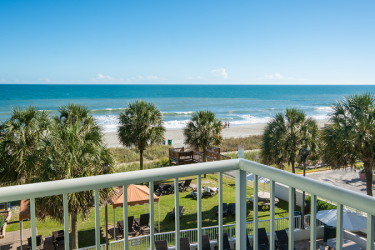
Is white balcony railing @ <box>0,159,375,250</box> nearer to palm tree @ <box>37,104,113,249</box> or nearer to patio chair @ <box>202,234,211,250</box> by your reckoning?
palm tree @ <box>37,104,113,249</box>

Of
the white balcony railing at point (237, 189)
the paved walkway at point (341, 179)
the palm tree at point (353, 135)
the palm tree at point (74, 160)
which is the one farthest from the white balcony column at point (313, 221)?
the paved walkway at point (341, 179)

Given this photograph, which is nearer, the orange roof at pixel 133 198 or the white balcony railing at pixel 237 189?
the white balcony railing at pixel 237 189

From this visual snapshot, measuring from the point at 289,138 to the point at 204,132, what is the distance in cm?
632

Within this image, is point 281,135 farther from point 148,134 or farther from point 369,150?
point 148,134

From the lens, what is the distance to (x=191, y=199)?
14.3 m

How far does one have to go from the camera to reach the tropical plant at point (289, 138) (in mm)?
13883

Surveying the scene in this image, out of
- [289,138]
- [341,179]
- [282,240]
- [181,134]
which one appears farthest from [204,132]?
[181,134]

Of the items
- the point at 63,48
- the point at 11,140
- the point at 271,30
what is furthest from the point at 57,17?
the point at 11,140

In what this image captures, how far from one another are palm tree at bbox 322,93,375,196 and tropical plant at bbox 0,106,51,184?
11203mm

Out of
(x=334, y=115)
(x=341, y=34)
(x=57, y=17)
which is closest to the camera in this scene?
(x=334, y=115)

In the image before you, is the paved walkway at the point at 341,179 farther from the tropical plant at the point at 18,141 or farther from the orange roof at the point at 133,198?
the tropical plant at the point at 18,141

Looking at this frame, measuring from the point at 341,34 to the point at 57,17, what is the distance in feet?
235

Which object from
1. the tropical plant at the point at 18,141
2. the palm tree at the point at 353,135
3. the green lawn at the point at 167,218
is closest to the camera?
the tropical plant at the point at 18,141

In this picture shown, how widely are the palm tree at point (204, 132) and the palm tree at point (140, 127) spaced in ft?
6.77
